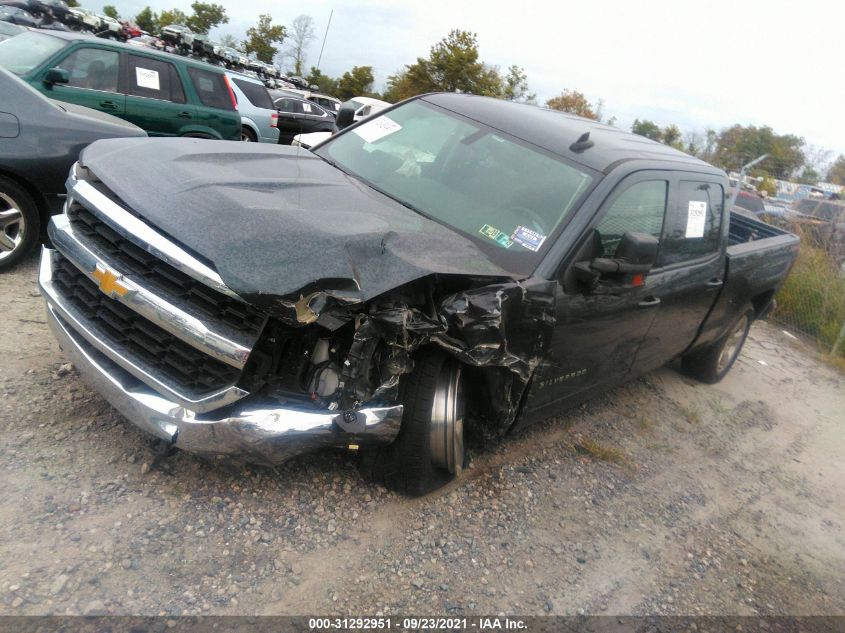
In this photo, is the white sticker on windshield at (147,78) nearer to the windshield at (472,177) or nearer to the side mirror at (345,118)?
the side mirror at (345,118)

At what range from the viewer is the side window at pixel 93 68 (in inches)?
302

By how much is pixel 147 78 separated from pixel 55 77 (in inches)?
64.9

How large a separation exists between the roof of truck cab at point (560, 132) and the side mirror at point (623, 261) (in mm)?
545

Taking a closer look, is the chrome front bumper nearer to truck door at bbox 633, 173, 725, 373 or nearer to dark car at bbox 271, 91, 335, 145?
truck door at bbox 633, 173, 725, 373

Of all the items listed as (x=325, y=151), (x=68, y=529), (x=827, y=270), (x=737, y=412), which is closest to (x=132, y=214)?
(x=68, y=529)

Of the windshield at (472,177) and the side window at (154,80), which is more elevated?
the windshield at (472,177)

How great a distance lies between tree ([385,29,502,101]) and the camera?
2782 centimetres

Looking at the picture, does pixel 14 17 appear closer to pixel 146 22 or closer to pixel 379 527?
pixel 379 527

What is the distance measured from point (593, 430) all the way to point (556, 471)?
2.70 ft

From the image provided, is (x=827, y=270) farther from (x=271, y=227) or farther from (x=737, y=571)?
(x=271, y=227)

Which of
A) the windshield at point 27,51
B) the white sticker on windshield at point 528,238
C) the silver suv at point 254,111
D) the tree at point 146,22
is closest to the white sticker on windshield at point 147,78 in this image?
the windshield at point 27,51

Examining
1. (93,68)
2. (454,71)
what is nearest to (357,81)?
(454,71)

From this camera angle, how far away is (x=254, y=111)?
37.1ft

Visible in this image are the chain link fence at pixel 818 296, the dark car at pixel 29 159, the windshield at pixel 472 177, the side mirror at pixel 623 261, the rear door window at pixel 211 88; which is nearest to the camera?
the side mirror at pixel 623 261
